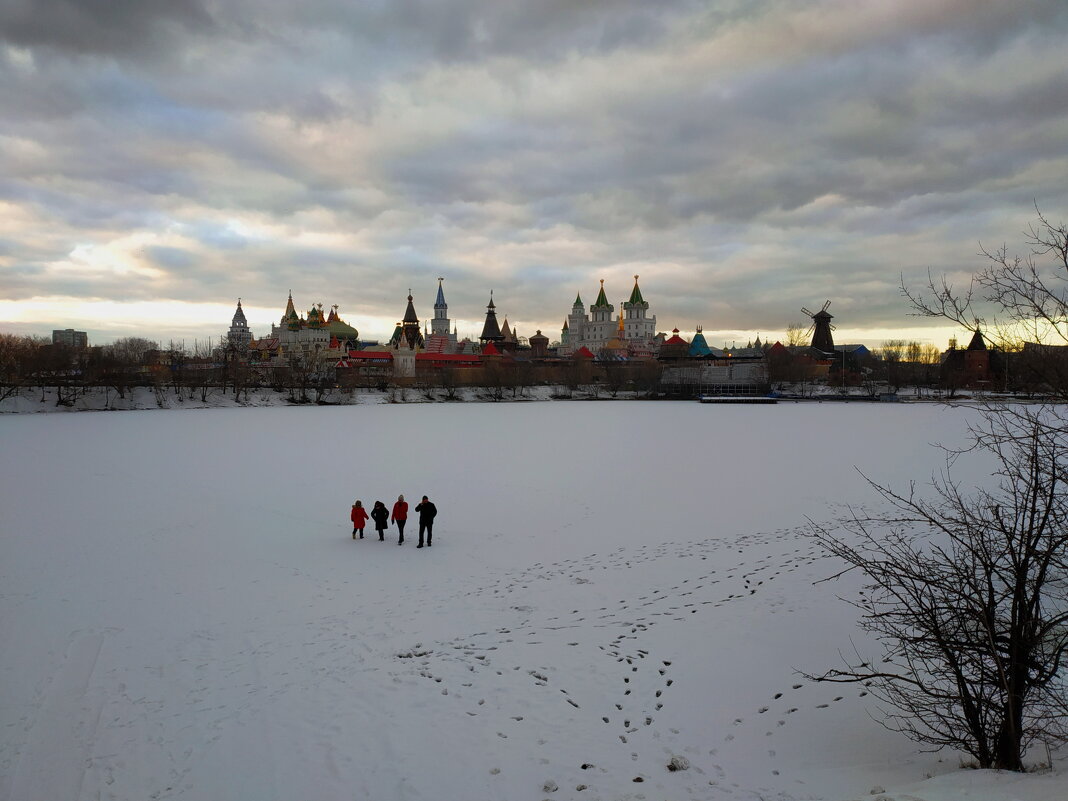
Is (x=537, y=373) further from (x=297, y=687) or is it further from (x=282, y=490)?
(x=297, y=687)

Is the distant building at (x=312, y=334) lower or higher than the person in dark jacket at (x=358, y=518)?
higher

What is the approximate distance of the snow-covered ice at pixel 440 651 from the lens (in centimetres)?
514

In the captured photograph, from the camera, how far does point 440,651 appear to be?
24.4ft

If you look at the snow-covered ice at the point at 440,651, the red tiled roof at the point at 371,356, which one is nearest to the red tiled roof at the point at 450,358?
the red tiled roof at the point at 371,356

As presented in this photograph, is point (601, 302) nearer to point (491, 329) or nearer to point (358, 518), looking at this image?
point (491, 329)

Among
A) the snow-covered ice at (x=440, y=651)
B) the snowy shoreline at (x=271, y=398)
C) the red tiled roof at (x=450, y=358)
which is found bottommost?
the snow-covered ice at (x=440, y=651)

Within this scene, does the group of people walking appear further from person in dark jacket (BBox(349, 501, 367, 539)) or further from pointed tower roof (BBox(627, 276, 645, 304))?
pointed tower roof (BBox(627, 276, 645, 304))

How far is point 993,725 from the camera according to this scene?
15.4ft

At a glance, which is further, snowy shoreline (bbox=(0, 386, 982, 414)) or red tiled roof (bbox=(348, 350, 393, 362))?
red tiled roof (bbox=(348, 350, 393, 362))

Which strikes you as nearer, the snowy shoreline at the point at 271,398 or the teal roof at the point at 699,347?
the snowy shoreline at the point at 271,398

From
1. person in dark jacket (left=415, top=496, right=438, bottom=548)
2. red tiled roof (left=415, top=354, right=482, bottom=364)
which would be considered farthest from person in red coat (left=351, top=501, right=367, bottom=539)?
red tiled roof (left=415, top=354, right=482, bottom=364)

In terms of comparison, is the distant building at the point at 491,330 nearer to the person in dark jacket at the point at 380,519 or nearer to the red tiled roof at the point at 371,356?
the red tiled roof at the point at 371,356

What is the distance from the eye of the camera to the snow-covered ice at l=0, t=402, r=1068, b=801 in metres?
5.14

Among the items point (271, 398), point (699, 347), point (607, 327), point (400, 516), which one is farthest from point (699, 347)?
point (400, 516)
